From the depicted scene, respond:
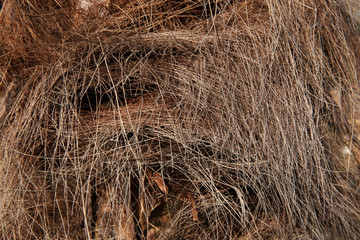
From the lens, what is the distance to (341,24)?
1012 mm

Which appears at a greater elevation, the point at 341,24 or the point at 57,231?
the point at 341,24

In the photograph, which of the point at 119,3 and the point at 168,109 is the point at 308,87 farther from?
the point at 119,3

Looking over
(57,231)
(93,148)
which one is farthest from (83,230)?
(93,148)

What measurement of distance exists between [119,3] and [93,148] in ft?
1.89

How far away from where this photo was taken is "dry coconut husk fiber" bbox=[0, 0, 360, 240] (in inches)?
32.9

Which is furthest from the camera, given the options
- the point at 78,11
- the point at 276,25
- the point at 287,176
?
the point at 78,11

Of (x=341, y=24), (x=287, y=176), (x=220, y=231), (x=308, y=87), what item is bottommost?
(x=220, y=231)

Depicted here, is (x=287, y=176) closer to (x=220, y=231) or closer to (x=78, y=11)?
(x=220, y=231)

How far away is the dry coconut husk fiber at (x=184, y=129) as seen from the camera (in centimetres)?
83

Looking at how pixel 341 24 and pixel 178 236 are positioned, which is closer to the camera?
pixel 178 236

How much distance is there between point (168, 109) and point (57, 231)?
49 cm

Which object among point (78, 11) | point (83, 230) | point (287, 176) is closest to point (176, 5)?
point (78, 11)

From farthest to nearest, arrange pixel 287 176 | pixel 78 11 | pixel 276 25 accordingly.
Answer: pixel 78 11, pixel 276 25, pixel 287 176

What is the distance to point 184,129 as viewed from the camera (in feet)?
2.83
